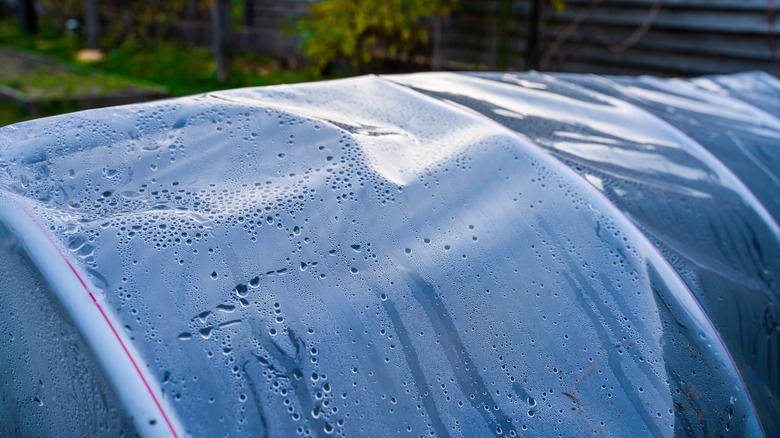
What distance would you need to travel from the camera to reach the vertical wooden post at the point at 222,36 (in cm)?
684

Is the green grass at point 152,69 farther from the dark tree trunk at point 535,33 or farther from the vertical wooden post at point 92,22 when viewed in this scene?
the dark tree trunk at point 535,33

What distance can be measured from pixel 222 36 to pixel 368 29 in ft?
5.29

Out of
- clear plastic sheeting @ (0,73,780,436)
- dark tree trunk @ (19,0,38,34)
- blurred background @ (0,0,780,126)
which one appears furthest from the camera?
dark tree trunk @ (19,0,38,34)

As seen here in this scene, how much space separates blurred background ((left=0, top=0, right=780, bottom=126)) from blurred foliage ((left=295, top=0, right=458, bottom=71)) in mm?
14

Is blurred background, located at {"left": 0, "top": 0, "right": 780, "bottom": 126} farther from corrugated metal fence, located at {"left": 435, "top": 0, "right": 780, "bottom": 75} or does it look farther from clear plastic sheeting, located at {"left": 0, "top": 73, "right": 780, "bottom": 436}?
clear plastic sheeting, located at {"left": 0, "top": 73, "right": 780, "bottom": 436}

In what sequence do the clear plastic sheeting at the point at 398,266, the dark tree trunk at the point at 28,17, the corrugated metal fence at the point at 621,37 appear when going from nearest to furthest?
the clear plastic sheeting at the point at 398,266 → the corrugated metal fence at the point at 621,37 → the dark tree trunk at the point at 28,17

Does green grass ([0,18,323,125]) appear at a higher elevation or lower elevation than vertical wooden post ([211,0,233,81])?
lower

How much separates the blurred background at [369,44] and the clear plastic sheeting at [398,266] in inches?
162

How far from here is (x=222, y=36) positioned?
698 centimetres

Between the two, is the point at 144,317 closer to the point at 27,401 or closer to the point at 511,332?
the point at 27,401

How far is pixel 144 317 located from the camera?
100 centimetres

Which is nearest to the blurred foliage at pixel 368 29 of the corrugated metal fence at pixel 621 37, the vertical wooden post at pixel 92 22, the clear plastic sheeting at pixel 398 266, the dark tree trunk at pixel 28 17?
the corrugated metal fence at pixel 621 37

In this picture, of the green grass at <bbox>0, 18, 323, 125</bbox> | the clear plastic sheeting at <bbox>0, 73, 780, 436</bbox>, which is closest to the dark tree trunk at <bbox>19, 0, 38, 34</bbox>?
the green grass at <bbox>0, 18, 323, 125</bbox>

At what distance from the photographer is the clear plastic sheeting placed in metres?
1.04
